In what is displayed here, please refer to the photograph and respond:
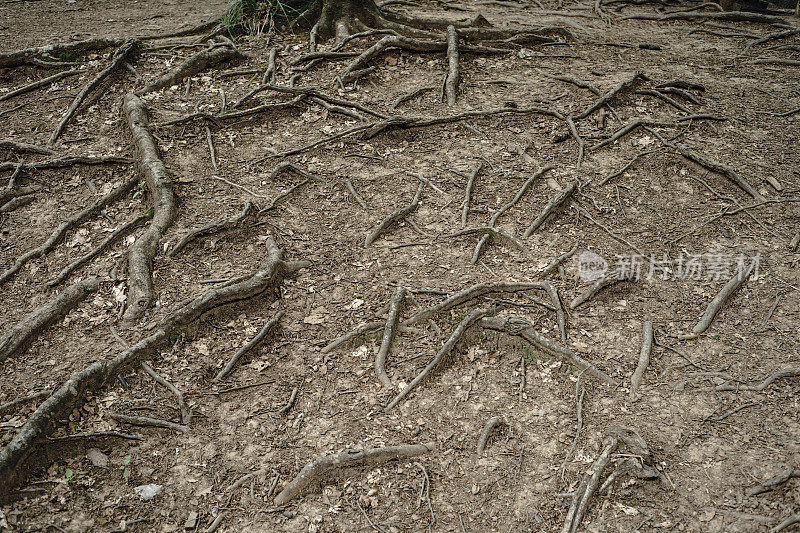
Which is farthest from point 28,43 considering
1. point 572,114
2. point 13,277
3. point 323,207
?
point 572,114

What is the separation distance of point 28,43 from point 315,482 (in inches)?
339

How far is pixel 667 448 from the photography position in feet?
12.8

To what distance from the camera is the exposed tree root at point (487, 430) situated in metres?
4.04

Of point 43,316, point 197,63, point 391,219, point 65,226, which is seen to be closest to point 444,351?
point 391,219

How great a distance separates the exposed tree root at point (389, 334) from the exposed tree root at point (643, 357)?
66.8 inches

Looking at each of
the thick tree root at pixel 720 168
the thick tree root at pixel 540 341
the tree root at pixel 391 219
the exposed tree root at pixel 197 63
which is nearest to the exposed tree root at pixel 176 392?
the tree root at pixel 391 219

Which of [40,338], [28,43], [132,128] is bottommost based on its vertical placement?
[40,338]

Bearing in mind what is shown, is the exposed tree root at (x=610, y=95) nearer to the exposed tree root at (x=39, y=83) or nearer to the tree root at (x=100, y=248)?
the tree root at (x=100, y=248)

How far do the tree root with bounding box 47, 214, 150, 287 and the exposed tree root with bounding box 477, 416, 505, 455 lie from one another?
3766 mm

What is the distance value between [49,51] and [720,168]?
8.42 metres

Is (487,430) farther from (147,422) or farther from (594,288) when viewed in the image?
(147,422)

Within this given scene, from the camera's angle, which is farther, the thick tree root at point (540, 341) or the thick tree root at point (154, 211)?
the thick tree root at point (154, 211)

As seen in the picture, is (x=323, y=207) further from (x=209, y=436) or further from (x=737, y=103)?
(x=737, y=103)

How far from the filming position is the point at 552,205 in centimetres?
577
